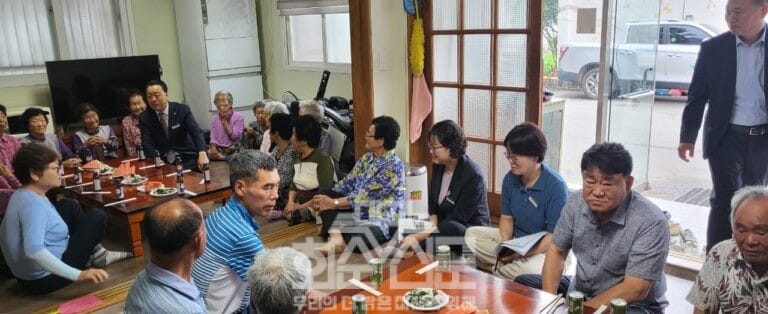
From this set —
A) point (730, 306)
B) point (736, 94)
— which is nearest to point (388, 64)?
point (736, 94)

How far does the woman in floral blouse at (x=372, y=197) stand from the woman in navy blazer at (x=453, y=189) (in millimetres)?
281

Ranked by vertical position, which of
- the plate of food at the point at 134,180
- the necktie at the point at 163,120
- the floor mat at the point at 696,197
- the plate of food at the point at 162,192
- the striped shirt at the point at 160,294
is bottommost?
the floor mat at the point at 696,197

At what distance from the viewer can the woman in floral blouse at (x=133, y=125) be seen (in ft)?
15.8

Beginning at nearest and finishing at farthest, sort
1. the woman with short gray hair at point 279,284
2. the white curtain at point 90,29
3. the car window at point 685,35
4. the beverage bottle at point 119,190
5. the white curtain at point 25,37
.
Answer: the woman with short gray hair at point 279,284
the beverage bottle at point 119,190
the white curtain at point 25,37
the white curtain at point 90,29
the car window at point 685,35

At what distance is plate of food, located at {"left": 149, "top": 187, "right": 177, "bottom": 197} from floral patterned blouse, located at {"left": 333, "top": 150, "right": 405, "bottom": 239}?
1.10m

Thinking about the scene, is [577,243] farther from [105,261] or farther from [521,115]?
[105,261]

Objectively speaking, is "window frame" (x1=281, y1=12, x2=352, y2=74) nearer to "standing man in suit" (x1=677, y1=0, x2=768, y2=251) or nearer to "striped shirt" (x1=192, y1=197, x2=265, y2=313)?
"standing man in suit" (x1=677, y1=0, x2=768, y2=251)

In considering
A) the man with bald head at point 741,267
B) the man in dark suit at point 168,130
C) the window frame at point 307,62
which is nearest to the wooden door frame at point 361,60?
the man in dark suit at point 168,130

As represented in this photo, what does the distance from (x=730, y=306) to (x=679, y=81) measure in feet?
18.2

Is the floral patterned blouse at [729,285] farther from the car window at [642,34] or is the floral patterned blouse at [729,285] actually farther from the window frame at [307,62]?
the window frame at [307,62]

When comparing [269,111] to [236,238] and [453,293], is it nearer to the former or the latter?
[236,238]

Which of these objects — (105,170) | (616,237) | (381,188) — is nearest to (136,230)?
(105,170)

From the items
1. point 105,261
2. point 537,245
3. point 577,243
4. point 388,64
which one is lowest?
point 105,261

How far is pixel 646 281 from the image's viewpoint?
6.18ft
